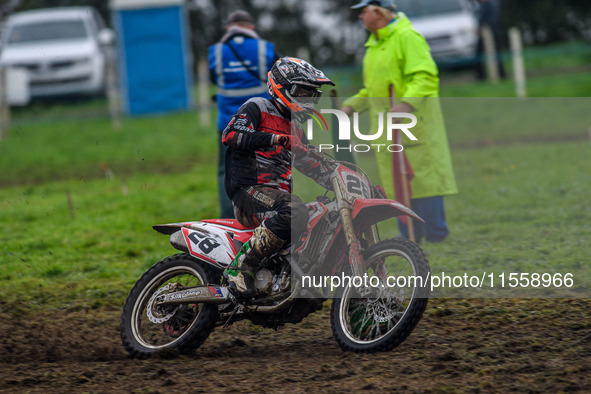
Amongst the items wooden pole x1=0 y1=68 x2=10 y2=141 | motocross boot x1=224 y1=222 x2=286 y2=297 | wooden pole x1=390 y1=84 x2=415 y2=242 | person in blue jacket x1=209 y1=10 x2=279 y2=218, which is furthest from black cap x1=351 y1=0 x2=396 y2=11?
wooden pole x1=0 y1=68 x2=10 y2=141

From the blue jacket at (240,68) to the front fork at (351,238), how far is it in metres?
3.57

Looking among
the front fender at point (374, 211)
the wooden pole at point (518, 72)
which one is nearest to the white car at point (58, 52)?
the wooden pole at point (518, 72)

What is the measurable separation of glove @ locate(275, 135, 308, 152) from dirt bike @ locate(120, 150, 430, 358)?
90 millimetres

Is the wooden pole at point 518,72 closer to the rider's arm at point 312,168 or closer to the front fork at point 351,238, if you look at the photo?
the rider's arm at point 312,168

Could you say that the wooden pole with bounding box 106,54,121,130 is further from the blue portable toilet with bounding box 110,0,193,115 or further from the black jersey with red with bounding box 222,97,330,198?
the black jersey with red with bounding box 222,97,330,198

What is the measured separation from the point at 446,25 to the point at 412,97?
561 inches

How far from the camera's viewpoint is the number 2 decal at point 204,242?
579cm

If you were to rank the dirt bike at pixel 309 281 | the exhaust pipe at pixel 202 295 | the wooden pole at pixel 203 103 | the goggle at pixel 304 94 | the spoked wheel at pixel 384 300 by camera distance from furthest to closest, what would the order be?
1. the wooden pole at pixel 203 103
2. the exhaust pipe at pixel 202 295
3. the goggle at pixel 304 94
4. the dirt bike at pixel 309 281
5. the spoked wheel at pixel 384 300

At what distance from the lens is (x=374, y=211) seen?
5387 millimetres

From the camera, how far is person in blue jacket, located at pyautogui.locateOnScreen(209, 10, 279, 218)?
873 cm

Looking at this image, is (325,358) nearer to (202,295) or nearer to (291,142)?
(202,295)

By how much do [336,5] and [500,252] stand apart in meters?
21.8

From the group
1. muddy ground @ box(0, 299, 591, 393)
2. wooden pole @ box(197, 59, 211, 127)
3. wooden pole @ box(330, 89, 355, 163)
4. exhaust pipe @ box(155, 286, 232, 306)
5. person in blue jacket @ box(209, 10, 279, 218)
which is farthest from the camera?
wooden pole @ box(197, 59, 211, 127)

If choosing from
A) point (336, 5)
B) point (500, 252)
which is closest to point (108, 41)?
point (336, 5)
